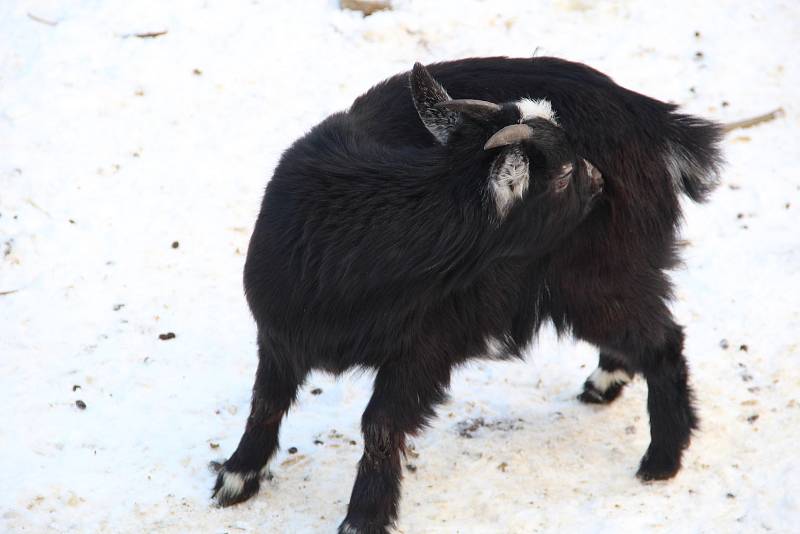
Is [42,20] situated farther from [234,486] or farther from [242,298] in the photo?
[234,486]

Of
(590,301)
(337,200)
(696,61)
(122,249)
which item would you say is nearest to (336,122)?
(337,200)

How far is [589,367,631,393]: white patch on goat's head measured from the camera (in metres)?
5.01

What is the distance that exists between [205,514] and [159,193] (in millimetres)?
2453

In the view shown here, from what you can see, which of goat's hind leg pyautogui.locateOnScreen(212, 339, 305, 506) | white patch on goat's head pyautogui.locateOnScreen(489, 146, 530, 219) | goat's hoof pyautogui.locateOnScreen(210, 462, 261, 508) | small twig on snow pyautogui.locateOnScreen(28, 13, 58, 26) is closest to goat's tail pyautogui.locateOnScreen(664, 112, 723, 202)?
white patch on goat's head pyautogui.locateOnScreen(489, 146, 530, 219)

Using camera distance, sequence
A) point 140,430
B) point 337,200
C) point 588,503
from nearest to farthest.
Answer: point 337,200 → point 588,503 → point 140,430

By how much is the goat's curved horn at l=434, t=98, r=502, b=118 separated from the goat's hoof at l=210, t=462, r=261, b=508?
175 cm

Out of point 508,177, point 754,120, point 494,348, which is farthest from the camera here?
point 754,120

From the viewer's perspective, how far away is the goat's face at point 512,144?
3.71 m

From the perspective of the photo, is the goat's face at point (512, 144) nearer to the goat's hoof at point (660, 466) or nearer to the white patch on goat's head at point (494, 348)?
the white patch on goat's head at point (494, 348)

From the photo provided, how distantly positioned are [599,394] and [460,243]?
164 cm

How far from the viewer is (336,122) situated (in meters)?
4.34

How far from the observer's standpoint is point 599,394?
5082 mm

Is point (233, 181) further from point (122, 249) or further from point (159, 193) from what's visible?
point (122, 249)

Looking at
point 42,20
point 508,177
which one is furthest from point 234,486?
point 42,20
